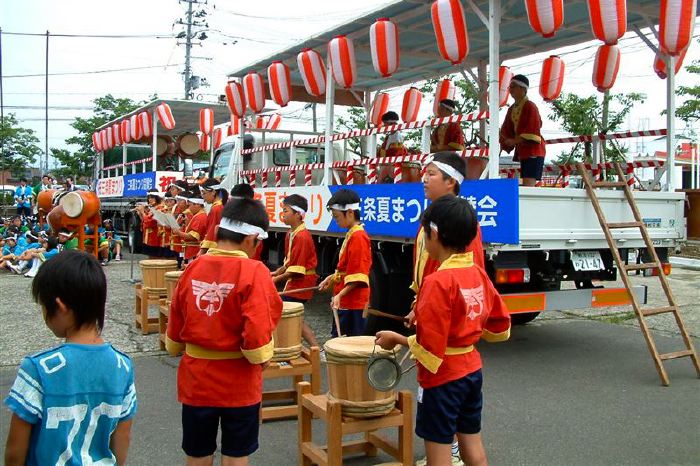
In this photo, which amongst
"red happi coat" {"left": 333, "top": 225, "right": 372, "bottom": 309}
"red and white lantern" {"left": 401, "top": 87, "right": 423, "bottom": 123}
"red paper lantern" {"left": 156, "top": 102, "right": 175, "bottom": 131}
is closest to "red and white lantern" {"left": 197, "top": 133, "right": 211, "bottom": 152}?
"red paper lantern" {"left": 156, "top": 102, "right": 175, "bottom": 131}

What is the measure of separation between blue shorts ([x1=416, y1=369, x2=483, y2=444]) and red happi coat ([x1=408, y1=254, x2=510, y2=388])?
34 millimetres

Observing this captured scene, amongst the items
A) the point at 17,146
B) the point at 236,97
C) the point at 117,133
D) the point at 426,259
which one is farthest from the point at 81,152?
the point at 426,259

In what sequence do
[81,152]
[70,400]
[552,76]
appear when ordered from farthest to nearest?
[81,152] → [552,76] → [70,400]

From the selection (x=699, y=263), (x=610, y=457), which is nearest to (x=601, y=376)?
(x=610, y=457)

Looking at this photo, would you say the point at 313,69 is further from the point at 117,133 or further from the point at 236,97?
the point at 117,133

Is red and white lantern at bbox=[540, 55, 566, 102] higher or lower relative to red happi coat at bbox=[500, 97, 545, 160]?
higher

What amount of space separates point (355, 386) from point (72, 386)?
5.59 feet

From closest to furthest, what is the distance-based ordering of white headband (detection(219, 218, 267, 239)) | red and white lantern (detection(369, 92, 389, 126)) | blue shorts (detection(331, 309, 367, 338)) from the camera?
white headband (detection(219, 218, 267, 239))
blue shorts (detection(331, 309, 367, 338))
red and white lantern (detection(369, 92, 389, 126))

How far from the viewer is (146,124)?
15.5m

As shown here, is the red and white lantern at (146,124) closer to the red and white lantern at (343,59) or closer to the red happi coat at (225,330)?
the red and white lantern at (343,59)

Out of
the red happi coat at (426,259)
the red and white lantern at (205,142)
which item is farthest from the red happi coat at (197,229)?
the red and white lantern at (205,142)

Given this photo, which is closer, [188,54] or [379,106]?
[379,106]

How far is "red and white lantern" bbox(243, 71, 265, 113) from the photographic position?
9398 millimetres

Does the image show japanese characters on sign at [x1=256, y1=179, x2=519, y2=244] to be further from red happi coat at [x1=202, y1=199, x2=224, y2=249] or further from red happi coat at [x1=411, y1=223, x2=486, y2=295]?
red happi coat at [x1=411, y1=223, x2=486, y2=295]
